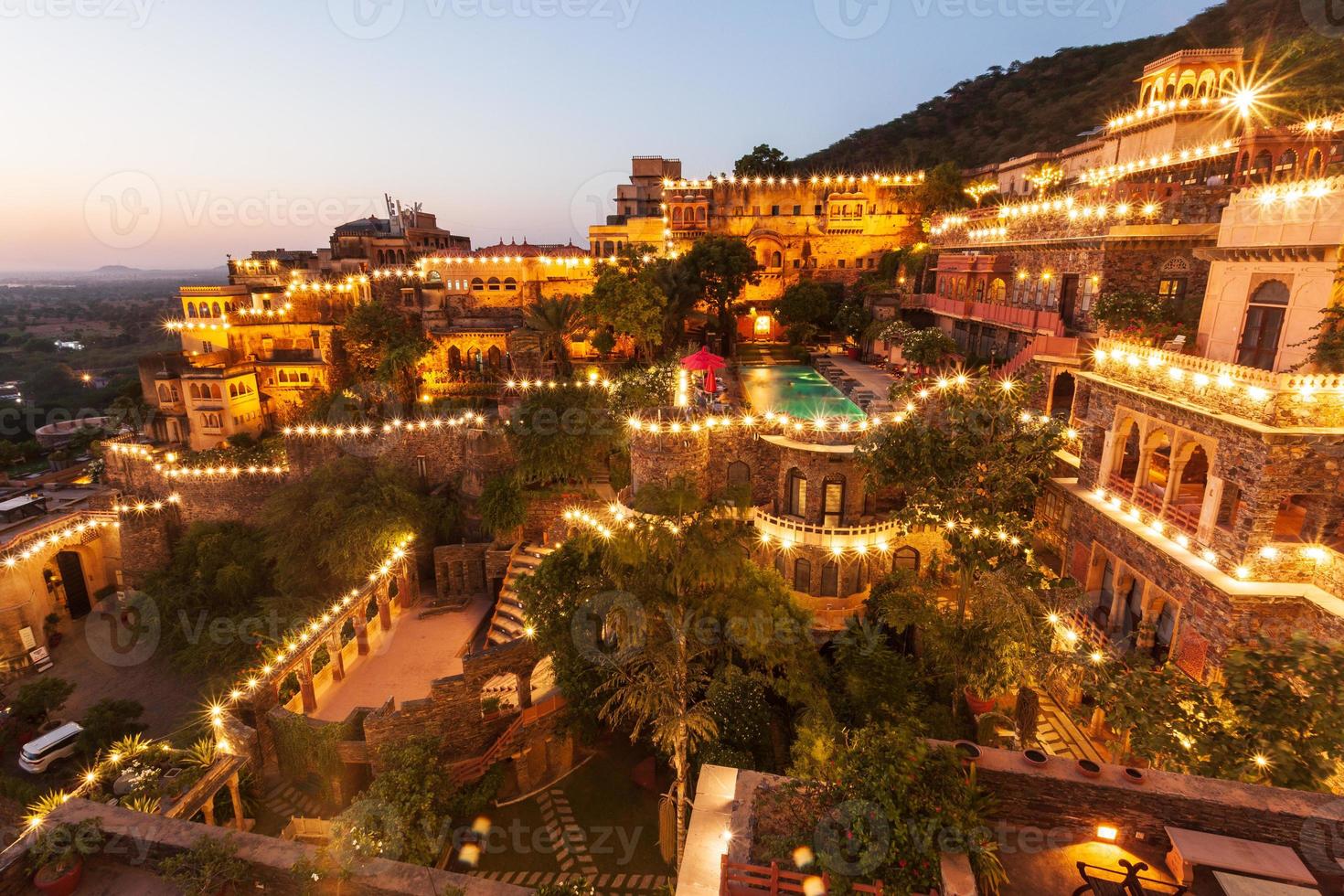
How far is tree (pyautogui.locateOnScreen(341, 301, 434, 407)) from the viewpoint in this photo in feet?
142

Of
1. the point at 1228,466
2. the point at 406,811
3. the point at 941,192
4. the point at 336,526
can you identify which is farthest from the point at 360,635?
the point at 941,192

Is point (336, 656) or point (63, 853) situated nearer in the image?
point (63, 853)

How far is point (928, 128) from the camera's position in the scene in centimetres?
8869

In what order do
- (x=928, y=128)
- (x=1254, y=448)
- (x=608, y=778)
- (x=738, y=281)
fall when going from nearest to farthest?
(x=1254, y=448)
(x=608, y=778)
(x=738, y=281)
(x=928, y=128)

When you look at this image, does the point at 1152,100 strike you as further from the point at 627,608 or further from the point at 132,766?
the point at 132,766

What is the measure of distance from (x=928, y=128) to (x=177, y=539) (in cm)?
9905

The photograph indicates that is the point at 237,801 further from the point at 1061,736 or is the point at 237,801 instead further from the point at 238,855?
the point at 1061,736

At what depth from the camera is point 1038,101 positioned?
262ft

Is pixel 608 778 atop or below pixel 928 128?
below

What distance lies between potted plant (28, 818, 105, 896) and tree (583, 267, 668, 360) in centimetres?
3166

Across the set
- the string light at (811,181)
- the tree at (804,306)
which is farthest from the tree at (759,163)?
the tree at (804,306)

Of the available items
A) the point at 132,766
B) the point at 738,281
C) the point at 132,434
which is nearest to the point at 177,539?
the point at 132,434

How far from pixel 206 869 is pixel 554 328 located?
36.6 meters

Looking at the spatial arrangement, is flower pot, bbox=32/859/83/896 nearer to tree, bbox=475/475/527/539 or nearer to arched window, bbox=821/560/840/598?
arched window, bbox=821/560/840/598
